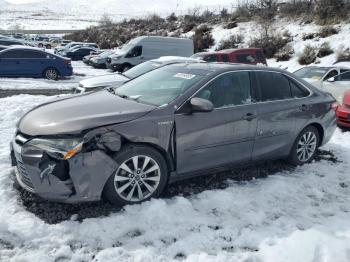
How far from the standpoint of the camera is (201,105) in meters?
4.28

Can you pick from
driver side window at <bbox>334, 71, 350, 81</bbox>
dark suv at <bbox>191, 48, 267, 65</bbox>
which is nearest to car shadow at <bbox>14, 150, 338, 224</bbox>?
driver side window at <bbox>334, 71, 350, 81</bbox>

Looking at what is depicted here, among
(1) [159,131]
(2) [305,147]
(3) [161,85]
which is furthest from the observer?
(2) [305,147]

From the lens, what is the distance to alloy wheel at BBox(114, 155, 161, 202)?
158 inches

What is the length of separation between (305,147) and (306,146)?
Answer: 1.0 inches

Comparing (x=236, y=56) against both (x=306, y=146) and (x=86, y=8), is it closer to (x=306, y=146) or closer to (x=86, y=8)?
(x=306, y=146)

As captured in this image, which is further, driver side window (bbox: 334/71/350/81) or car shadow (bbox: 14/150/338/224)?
driver side window (bbox: 334/71/350/81)

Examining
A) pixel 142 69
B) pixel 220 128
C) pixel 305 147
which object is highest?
pixel 142 69

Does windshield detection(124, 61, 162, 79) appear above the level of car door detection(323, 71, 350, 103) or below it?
above

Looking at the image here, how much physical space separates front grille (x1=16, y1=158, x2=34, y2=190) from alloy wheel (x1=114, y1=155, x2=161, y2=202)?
0.87m

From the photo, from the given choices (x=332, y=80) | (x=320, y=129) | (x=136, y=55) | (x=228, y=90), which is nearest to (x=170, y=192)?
(x=228, y=90)

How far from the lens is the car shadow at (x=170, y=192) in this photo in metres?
3.91

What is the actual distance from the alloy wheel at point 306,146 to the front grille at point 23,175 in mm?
3825

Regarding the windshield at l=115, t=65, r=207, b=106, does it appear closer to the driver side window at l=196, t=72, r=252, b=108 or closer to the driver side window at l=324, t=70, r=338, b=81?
the driver side window at l=196, t=72, r=252, b=108

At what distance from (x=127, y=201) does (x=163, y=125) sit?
2.99ft
